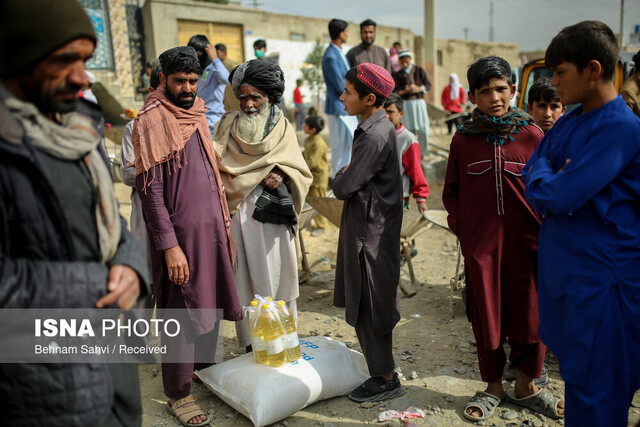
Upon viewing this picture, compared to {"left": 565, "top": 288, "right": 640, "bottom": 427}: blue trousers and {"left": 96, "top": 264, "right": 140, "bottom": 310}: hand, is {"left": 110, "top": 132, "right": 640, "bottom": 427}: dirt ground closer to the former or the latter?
{"left": 565, "top": 288, "right": 640, "bottom": 427}: blue trousers

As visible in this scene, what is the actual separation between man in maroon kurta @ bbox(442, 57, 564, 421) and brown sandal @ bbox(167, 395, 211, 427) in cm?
159

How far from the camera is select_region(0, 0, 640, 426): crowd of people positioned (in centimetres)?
127

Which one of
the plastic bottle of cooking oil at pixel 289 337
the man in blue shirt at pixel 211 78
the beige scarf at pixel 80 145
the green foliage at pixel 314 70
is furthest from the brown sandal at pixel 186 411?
the green foliage at pixel 314 70

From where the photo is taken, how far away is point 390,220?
295 cm

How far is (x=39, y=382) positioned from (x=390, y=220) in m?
2.06

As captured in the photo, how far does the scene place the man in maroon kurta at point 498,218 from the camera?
271cm

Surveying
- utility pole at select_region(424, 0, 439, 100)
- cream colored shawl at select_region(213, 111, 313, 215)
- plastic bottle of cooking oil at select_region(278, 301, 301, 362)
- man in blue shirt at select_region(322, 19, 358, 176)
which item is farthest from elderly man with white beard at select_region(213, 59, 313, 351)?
utility pole at select_region(424, 0, 439, 100)

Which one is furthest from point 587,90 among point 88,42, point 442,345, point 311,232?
point 311,232

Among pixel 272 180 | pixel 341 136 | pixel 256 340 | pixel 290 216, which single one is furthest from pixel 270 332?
pixel 341 136

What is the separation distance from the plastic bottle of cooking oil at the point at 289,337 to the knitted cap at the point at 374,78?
56.9 inches

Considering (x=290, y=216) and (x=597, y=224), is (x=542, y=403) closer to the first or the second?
(x=597, y=224)

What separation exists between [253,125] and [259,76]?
1.07ft

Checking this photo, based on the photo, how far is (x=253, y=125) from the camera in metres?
3.34

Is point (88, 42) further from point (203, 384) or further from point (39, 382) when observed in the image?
point (203, 384)
